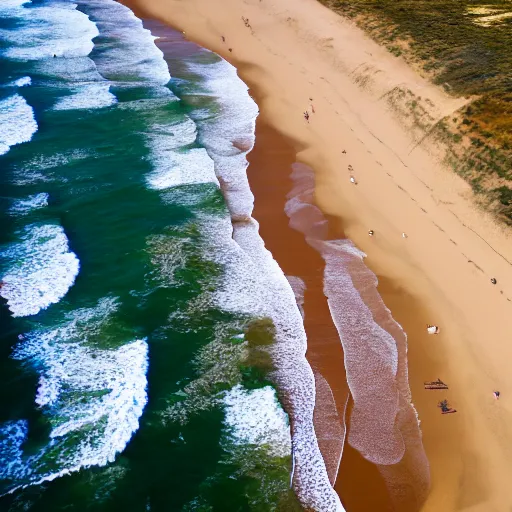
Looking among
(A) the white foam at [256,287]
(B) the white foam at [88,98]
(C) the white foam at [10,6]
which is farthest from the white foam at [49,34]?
(A) the white foam at [256,287]

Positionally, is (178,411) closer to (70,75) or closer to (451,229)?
(451,229)

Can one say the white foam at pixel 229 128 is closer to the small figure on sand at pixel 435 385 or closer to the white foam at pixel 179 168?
the white foam at pixel 179 168

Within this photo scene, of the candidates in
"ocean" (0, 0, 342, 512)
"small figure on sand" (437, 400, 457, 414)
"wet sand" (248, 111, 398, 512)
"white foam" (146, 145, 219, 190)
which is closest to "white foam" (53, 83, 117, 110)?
"ocean" (0, 0, 342, 512)

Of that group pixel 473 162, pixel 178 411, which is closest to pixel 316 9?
pixel 473 162

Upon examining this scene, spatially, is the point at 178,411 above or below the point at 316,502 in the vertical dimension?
below

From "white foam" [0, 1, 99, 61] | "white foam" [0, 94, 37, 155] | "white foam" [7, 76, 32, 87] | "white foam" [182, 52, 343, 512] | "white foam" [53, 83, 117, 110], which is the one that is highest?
"white foam" [182, 52, 343, 512]

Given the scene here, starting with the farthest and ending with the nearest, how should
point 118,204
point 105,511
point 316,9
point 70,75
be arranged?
point 316,9 → point 70,75 → point 118,204 → point 105,511

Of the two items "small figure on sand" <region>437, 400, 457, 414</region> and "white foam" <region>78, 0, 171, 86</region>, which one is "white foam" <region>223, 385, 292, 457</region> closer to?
"small figure on sand" <region>437, 400, 457, 414</region>
